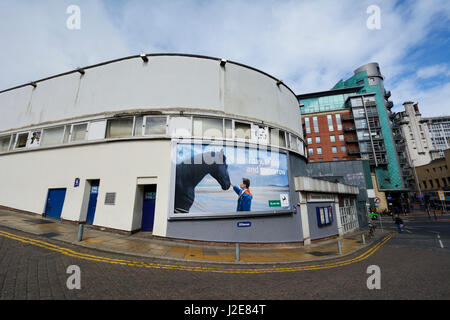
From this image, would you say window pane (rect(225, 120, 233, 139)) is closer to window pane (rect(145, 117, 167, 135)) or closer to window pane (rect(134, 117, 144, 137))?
window pane (rect(145, 117, 167, 135))

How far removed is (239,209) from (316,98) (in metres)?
55.7

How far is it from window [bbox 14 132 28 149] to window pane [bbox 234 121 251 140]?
1784 cm

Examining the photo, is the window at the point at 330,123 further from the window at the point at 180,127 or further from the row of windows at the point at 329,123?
the window at the point at 180,127

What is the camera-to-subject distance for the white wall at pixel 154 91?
42.7ft

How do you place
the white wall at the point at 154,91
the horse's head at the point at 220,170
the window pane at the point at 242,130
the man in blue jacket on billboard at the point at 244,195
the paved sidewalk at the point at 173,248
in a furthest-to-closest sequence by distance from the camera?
the window pane at the point at 242,130, the white wall at the point at 154,91, the horse's head at the point at 220,170, the man in blue jacket on billboard at the point at 244,195, the paved sidewalk at the point at 173,248

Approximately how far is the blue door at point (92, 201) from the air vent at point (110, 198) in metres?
1.38

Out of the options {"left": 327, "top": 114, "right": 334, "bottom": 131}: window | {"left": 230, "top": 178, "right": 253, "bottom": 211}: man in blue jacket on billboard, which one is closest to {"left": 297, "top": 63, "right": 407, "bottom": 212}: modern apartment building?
{"left": 327, "top": 114, "right": 334, "bottom": 131}: window

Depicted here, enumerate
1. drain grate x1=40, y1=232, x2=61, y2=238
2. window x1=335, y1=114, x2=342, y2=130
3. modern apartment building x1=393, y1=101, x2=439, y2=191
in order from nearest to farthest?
1. drain grate x1=40, y1=232, x2=61, y2=238
2. window x1=335, y1=114, x2=342, y2=130
3. modern apartment building x1=393, y1=101, x2=439, y2=191

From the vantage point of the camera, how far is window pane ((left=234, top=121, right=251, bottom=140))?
13.6 meters

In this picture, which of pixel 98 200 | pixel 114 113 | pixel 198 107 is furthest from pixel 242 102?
pixel 98 200

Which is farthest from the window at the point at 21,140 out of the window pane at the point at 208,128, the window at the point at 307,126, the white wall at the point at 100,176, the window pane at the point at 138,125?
the window at the point at 307,126

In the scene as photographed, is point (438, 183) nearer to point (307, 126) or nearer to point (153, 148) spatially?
point (307, 126)

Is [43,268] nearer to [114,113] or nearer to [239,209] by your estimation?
[239,209]

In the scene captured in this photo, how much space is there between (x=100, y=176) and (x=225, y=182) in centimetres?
844
